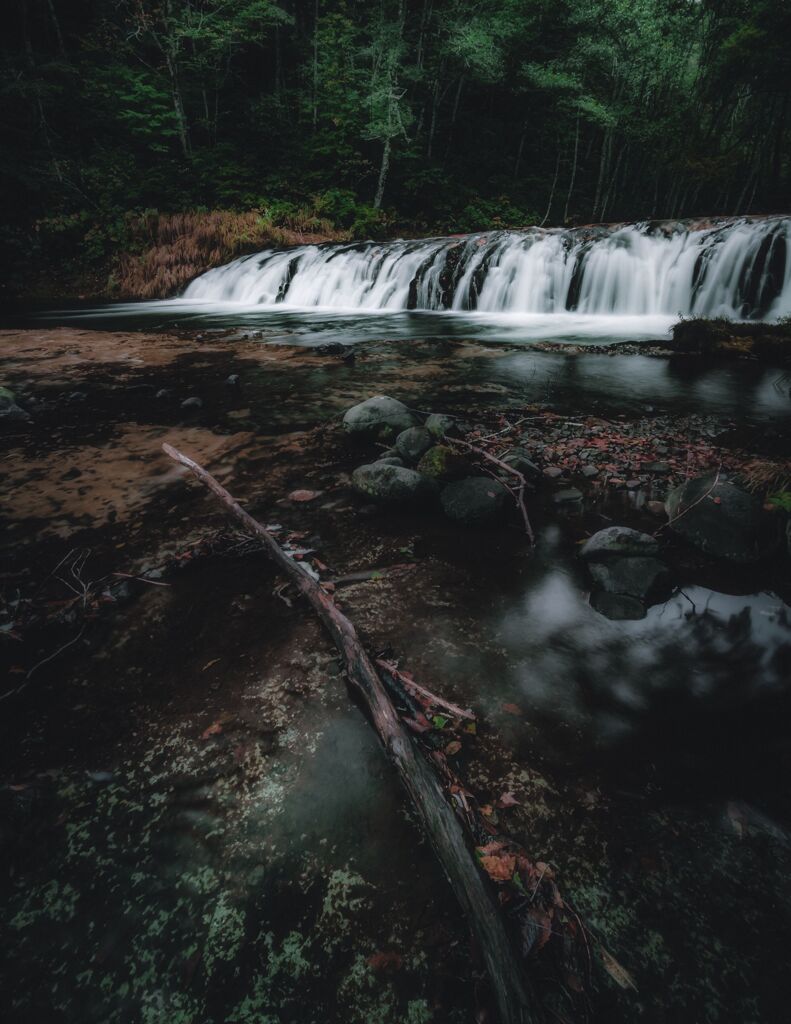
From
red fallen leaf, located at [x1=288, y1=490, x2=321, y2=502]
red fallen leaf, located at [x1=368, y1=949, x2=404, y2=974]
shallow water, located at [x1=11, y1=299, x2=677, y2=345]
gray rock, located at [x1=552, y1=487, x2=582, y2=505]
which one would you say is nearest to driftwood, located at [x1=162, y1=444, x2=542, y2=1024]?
red fallen leaf, located at [x1=368, y1=949, x2=404, y2=974]

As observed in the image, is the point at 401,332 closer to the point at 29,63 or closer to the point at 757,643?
the point at 757,643

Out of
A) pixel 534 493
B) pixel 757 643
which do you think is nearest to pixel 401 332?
pixel 534 493

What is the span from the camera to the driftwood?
100 cm

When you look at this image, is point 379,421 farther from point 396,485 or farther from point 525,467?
point 525,467

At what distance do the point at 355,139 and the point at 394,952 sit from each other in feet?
97.2

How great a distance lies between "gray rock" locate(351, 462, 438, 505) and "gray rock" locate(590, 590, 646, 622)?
1.27m

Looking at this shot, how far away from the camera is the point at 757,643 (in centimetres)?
218

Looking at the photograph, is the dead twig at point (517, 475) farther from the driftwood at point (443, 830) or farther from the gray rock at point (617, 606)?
the driftwood at point (443, 830)

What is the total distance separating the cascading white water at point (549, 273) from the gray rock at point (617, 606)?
443 inches

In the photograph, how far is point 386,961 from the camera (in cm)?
113

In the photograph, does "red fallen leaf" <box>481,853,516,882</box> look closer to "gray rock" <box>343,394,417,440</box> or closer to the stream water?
the stream water

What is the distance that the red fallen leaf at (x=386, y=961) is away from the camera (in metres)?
1.11

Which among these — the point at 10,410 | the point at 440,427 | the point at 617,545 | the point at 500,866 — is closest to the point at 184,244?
the point at 10,410

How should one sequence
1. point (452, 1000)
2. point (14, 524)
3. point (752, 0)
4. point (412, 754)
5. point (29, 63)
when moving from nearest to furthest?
point (452, 1000) < point (412, 754) < point (14, 524) < point (29, 63) < point (752, 0)
